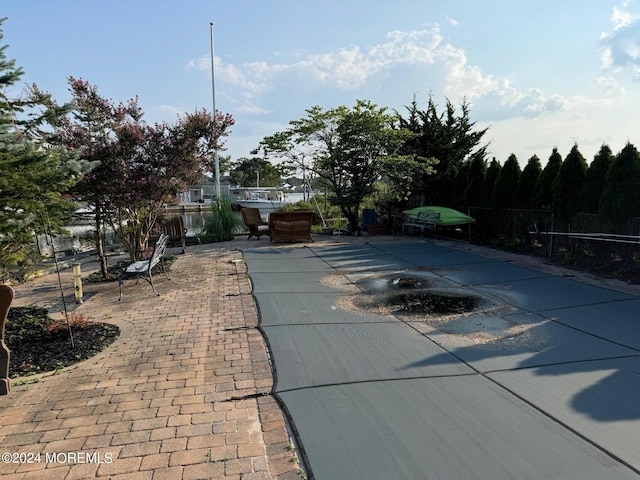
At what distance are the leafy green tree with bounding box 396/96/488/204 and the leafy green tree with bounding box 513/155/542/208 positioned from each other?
13.7ft

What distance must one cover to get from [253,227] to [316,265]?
17.2ft

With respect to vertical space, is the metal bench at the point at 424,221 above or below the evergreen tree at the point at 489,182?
below

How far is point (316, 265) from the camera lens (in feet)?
27.4

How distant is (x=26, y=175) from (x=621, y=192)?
9003 mm

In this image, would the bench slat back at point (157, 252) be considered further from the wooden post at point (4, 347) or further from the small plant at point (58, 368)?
the wooden post at point (4, 347)

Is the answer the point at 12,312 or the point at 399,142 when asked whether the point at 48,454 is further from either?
the point at 399,142

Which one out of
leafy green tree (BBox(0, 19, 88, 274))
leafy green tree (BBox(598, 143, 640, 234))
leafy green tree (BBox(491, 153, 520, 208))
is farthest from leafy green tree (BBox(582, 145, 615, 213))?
leafy green tree (BBox(0, 19, 88, 274))

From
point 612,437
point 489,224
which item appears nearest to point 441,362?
point 612,437

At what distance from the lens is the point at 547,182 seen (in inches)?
379

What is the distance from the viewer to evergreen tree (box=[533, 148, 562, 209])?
9484mm

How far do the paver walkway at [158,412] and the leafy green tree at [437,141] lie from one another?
11.6 meters

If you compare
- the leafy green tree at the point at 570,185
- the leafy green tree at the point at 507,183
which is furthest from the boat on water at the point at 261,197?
the leafy green tree at the point at 570,185

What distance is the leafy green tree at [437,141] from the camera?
15.0 m

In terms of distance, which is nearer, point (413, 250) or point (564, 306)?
point (564, 306)
